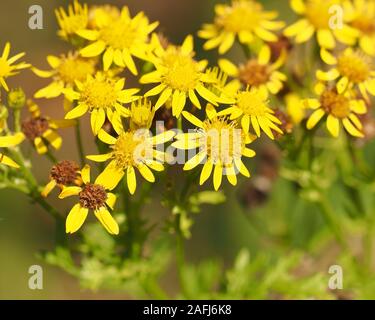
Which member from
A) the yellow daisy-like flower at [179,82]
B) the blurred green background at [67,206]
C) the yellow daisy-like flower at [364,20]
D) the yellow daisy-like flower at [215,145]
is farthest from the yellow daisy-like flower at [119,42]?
the blurred green background at [67,206]

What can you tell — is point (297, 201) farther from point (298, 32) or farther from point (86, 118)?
point (86, 118)

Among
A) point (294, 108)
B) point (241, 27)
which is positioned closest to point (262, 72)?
point (294, 108)

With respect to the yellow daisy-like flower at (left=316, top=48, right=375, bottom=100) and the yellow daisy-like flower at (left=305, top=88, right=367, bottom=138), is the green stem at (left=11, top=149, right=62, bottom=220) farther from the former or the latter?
the yellow daisy-like flower at (left=316, top=48, right=375, bottom=100)

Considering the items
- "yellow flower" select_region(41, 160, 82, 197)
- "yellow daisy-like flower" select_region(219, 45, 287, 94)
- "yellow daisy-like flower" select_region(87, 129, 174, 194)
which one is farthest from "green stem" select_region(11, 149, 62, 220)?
"yellow daisy-like flower" select_region(219, 45, 287, 94)

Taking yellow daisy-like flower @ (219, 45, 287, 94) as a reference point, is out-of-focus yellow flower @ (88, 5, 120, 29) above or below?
above
